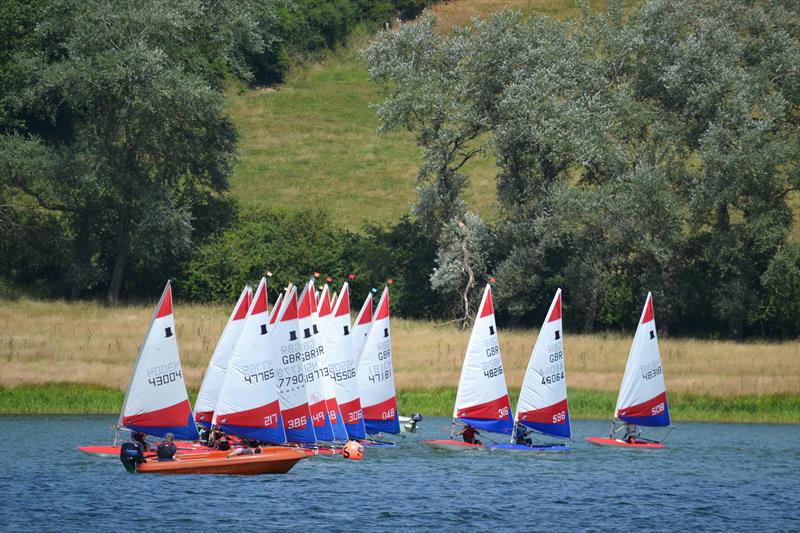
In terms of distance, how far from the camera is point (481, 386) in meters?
49.4

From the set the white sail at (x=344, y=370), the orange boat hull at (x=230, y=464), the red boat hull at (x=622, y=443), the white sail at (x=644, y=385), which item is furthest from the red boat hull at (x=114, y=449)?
the white sail at (x=644, y=385)

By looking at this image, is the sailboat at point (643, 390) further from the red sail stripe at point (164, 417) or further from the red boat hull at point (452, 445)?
the red sail stripe at point (164, 417)

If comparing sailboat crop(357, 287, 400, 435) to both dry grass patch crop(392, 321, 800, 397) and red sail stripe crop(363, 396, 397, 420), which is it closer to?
red sail stripe crop(363, 396, 397, 420)

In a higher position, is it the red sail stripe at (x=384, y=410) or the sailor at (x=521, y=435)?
the red sail stripe at (x=384, y=410)

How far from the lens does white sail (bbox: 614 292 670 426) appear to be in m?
52.8

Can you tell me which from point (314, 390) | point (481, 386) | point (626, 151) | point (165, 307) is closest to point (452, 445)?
point (481, 386)

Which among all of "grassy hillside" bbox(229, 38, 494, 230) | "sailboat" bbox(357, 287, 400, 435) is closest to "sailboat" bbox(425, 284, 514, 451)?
"sailboat" bbox(357, 287, 400, 435)

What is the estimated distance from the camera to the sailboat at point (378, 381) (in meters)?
51.0

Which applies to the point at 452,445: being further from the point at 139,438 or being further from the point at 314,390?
the point at 139,438

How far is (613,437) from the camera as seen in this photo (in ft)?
175

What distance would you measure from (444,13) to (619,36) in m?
57.5

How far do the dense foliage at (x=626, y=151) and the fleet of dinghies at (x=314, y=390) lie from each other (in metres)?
20.0

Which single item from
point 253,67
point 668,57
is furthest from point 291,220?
point 253,67

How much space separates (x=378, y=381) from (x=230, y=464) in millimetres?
10224
